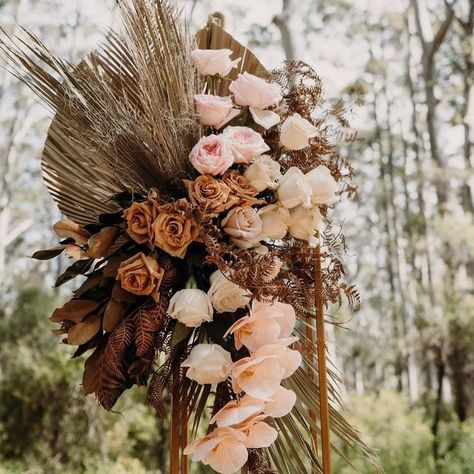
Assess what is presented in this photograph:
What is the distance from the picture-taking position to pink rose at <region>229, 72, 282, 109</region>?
138 centimetres

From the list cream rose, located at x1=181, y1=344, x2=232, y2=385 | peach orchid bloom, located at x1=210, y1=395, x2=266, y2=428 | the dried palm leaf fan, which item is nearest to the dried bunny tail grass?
the dried palm leaf fan

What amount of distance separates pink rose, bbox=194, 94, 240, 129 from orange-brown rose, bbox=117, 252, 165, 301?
1.07ft

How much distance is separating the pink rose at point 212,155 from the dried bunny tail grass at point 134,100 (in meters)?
0.07

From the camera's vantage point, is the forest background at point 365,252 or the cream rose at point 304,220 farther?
the forest background at point 365,252

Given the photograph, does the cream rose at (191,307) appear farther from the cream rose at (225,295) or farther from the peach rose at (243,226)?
the peach rose at (243,226)

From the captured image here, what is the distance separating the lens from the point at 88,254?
127cm

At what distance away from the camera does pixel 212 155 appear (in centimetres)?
129

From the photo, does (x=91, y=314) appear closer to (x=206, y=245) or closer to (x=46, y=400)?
(x=206, y=245)

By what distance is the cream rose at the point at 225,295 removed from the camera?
4.06 ft

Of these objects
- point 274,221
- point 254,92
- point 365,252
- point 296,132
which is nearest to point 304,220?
point 274,221

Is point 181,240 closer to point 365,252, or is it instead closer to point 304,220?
point 304,220

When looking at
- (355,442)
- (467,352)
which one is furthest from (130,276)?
(467,352)

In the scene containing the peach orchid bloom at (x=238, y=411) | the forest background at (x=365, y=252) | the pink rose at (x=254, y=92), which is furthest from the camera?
the forest background at (x=365, y=252)

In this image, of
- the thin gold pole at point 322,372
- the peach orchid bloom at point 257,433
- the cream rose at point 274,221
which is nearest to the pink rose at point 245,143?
the cream rose at point 274,221
